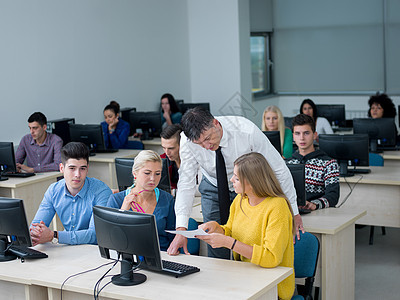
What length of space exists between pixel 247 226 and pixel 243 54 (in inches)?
278

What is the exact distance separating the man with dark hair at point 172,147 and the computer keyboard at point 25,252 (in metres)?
1.36

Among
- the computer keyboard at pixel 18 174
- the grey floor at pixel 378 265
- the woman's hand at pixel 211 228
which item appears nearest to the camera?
the woman's hand at pixel 211 228

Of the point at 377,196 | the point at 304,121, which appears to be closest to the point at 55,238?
the point at 304,121

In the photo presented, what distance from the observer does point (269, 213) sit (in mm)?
2865

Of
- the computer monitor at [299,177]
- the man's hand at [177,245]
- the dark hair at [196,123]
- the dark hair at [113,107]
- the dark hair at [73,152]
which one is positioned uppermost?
the dark hair at [113,107]

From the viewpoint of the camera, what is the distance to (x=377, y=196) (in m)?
5.05

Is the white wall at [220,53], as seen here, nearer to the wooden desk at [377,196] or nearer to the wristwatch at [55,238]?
the wooden desk at [377,196]

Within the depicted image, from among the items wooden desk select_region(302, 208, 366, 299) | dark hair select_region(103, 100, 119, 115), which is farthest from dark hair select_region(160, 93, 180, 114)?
wooden desk select_region(302, 208, 366, 299)

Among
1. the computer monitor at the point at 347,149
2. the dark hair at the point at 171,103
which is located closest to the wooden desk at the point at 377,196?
the computer monitor at the point at 347,149

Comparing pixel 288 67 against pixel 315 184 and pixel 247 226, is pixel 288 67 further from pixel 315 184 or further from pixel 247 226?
pixel 247 226

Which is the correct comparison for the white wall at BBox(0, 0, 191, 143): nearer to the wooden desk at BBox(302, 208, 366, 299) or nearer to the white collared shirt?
the white collared shirt

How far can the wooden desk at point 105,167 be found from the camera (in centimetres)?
653

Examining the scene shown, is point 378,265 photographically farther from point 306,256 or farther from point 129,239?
point 129,239

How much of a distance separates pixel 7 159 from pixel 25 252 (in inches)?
103
